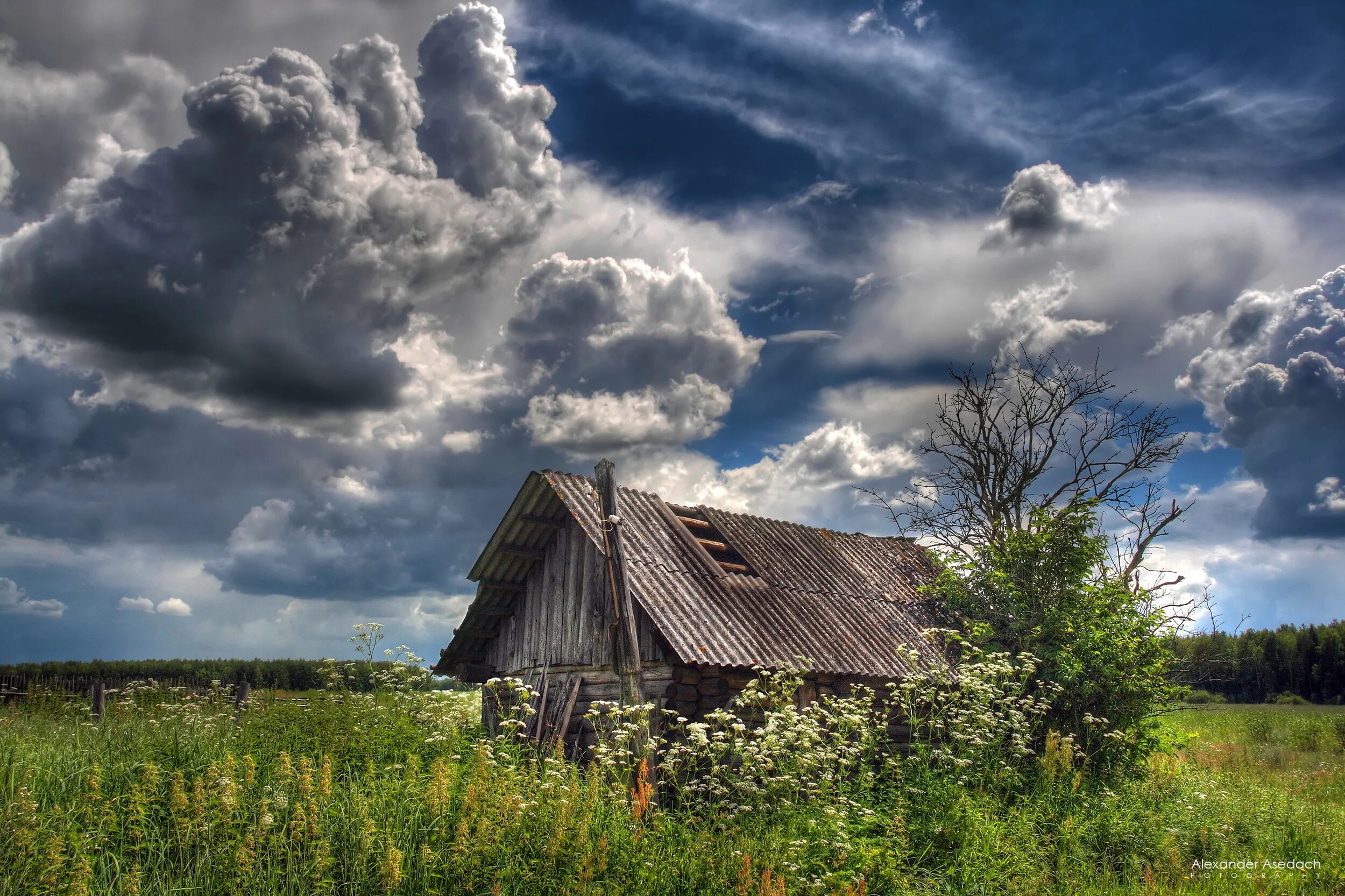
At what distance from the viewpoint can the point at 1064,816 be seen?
38.2 feet

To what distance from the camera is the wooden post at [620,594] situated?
39.1ft

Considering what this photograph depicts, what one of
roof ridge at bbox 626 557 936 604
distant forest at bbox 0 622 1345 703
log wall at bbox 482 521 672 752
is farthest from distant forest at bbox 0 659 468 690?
roof ridge at bbox 626 557 936 604

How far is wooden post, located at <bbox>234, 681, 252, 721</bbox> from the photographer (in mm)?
11192

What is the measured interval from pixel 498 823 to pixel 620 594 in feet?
17.9

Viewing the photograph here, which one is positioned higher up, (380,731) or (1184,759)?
(380,731)

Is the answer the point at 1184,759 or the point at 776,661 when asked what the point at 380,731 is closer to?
the point at 776,661

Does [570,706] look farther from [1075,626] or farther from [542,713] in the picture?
[1075,626]

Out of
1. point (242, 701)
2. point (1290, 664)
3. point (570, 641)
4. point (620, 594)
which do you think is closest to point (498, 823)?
point (620, 594)

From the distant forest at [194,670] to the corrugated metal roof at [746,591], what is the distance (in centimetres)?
1906

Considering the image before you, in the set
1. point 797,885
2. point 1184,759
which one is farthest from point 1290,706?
point 797,885

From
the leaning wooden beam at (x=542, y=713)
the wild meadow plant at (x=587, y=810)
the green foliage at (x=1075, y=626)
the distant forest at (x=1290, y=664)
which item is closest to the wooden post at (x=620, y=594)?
the wild meadow plant at (x=587, y=810)

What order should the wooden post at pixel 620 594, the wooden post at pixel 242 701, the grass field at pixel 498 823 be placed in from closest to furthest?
the grass field at pixel 498 823, the wooden post at pixel 242 701, the wooden post at pixel 620 594

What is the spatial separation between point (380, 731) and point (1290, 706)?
41.4 meters

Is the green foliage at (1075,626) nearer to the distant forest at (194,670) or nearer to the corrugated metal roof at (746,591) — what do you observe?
the corrugated metal roof at (746,591)
